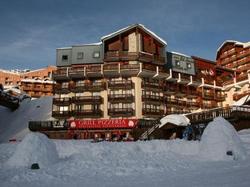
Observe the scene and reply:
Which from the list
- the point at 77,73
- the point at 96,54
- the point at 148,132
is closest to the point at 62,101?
the point at 77,73

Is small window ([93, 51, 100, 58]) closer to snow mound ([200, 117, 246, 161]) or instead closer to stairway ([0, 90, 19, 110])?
stairway ([0, 90, 19, 110])

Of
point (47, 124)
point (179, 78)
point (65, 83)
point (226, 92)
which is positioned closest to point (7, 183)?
point (47, 124)

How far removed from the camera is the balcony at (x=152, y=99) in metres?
50.5

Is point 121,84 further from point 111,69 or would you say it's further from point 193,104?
point 193,104

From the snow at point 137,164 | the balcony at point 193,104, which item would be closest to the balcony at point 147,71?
the balcony at point 193,104

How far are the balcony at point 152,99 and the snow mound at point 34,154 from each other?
117 ft

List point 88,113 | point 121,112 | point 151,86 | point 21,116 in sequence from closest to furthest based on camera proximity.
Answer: point 121,112, point 88,113, point 151,86, point 21,116

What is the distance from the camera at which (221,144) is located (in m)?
14.2

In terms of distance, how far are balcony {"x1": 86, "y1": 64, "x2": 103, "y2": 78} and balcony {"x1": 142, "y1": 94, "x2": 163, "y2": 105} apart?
8.26 m

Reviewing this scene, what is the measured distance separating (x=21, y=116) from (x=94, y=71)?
1729 cm

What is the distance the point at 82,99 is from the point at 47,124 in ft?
23.3

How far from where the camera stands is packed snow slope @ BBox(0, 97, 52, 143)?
5003 centimetres

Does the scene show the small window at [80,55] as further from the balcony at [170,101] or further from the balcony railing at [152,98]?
the balcony at [170,101]

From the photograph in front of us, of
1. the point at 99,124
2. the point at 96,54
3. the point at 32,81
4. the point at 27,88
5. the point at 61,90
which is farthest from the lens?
the point at 32,81
